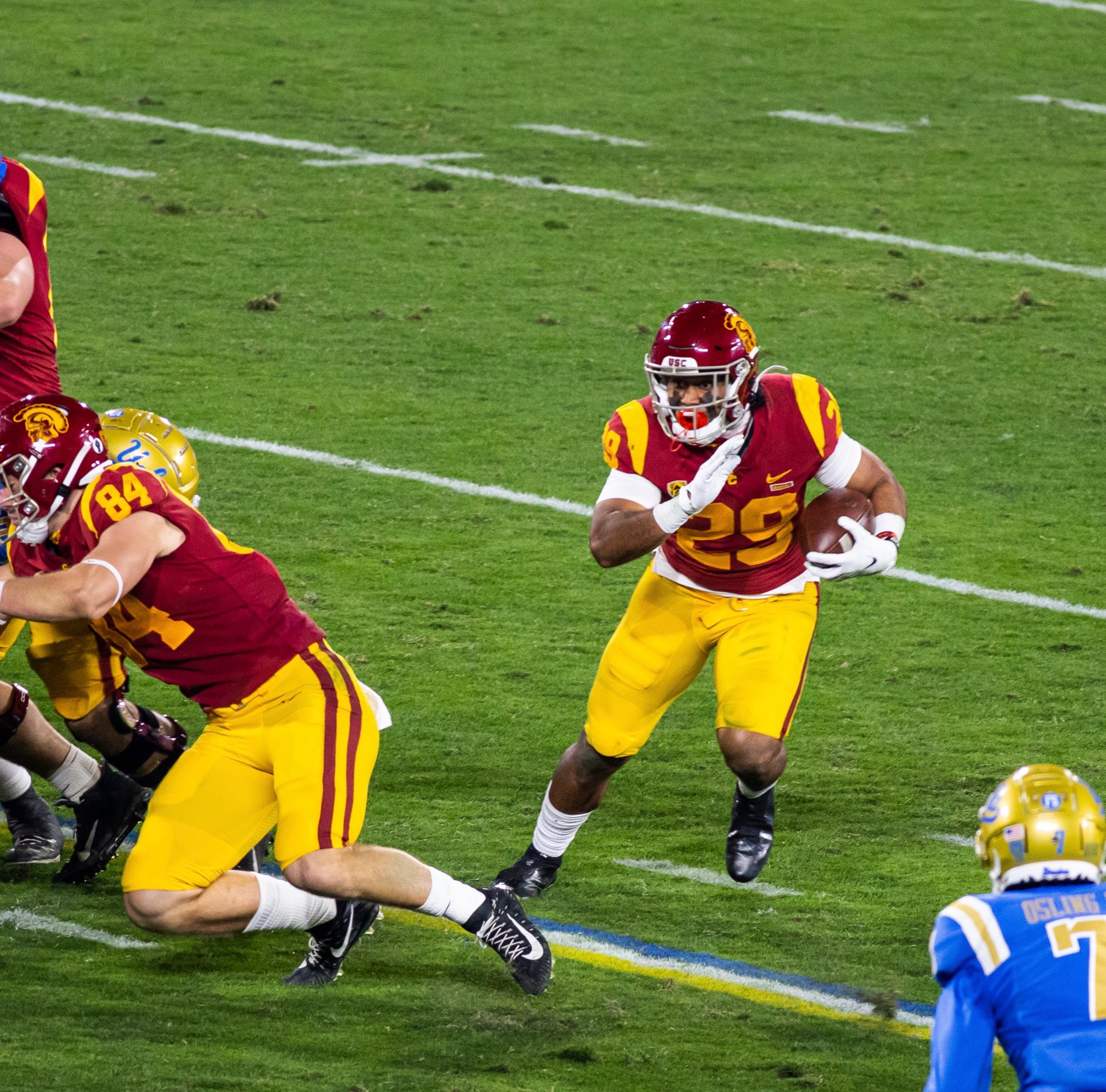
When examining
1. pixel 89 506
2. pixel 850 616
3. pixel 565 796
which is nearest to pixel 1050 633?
pixel 850 616

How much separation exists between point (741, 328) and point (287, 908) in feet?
6.07

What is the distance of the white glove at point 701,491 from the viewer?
4.56m

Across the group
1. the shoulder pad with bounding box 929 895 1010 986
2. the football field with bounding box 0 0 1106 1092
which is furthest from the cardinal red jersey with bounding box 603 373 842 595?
the shoulder pad with bounding box 929 895 1010 986

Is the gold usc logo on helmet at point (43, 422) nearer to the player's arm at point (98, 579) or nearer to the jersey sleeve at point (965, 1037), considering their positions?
the player's arm at point (98, 579)

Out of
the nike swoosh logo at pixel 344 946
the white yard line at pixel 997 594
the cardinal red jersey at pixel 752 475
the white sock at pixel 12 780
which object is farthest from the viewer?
the white yard line at pixel 997 594

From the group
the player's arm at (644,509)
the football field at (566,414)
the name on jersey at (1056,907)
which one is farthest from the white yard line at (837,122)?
the name on jersey at (1056,907)

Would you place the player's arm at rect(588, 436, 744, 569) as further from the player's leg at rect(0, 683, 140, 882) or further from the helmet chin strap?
the player's leg at rect(0, 683, 140, 882)

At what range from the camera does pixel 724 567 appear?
5.05 meters

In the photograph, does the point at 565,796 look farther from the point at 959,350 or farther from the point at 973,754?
the point at 959,350

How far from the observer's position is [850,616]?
22.9 ft

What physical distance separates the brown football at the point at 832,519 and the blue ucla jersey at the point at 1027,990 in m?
2.00

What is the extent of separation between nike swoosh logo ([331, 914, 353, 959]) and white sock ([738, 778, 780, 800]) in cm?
113

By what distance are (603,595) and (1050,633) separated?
164 cm

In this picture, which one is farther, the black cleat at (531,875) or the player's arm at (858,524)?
the black cleat at (531,875)
